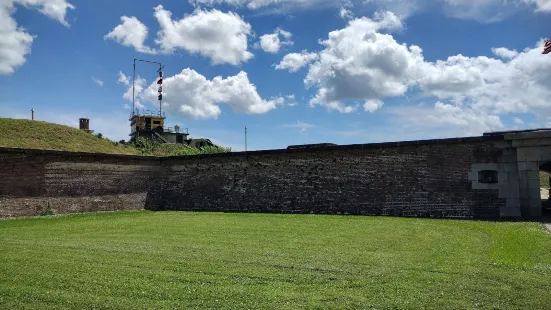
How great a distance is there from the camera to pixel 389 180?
14.9m

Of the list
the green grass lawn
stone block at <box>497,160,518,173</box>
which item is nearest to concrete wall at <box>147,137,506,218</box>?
stone block at <box>497,160,518,173</box>

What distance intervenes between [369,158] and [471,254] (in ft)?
27.5

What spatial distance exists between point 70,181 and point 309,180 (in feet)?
31.5

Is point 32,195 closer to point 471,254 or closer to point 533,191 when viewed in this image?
point 471,254

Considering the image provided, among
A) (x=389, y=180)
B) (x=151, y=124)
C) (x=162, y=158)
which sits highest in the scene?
(x=151, y=124)

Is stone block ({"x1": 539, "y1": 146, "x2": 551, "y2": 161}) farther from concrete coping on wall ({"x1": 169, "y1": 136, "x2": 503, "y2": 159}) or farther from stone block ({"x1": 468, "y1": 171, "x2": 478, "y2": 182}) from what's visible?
stone block ({"x1": 468, "y1": 171, "x2": 478, "y2": 182})

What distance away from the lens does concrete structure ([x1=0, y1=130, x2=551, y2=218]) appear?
1323 cm

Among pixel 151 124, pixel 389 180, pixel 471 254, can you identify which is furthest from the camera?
pixel 151 124

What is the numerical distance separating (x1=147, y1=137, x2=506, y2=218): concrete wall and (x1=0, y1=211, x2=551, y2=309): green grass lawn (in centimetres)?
339

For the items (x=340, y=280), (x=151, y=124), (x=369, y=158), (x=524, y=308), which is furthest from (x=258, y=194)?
(x=151, y=124)

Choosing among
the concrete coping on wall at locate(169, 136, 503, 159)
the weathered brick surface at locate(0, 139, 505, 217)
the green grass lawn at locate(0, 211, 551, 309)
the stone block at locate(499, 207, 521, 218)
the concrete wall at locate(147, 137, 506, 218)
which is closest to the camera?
the green grass lawn at locate(0, 211, 551, 309)

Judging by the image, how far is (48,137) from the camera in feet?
97.6

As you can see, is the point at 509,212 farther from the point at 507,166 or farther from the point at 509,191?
the point at 507,166

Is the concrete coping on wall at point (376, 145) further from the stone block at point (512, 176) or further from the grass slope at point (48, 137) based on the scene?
the grass slope at point (48, 137)
